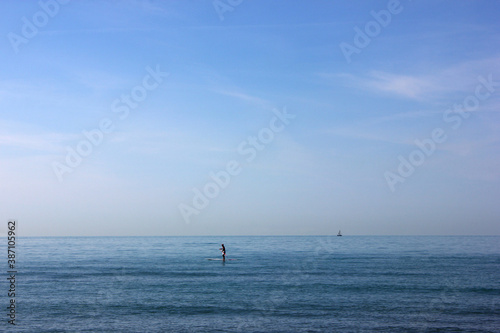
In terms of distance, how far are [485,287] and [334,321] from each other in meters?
25.2

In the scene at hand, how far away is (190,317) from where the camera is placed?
36.7 m

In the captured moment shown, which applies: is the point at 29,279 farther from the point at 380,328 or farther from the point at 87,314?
the point at 380,328

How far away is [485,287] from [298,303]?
23.5 metres

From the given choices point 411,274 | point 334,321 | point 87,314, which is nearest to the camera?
point 334,321

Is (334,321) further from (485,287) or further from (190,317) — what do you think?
(485,287)

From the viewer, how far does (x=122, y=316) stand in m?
37.2

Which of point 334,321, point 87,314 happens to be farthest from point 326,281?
point 87,314

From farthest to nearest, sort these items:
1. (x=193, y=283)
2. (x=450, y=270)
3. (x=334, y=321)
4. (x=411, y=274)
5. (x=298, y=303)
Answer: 1. (x=450, y=270)
2. (x=411, y=274)
3. (x=193, y=283)
4. (x=298, y=303)
5. (x=334, y=321)

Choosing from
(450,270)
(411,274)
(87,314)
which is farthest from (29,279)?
(450,270)

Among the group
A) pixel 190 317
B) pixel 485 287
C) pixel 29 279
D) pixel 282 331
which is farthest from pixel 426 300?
pixel 29 279

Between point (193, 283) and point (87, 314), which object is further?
point (193, 283)

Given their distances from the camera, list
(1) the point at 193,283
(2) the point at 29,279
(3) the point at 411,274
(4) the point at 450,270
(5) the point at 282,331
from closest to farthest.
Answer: (5) the point at 282,331, (1) the point at 193,283, (2) the point at 29,279, (3) the point at 411,274, (4) the point at 450,270

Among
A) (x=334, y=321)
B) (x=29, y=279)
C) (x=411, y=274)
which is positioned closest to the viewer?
(x=334, y=321)

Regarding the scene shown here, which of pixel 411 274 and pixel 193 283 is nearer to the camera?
pixel 193 283
